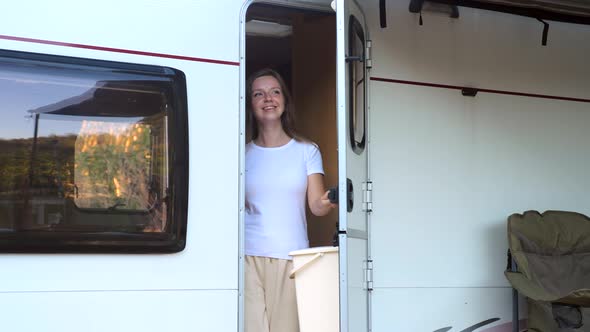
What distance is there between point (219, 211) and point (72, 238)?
59 cm

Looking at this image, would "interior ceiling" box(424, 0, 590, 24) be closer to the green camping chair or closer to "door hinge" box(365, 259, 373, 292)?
the green camping chair

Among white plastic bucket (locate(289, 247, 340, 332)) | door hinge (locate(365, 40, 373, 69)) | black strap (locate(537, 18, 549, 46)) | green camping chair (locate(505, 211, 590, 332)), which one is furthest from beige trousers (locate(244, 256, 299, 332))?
black strap (locate(537, 18, 549, 46))

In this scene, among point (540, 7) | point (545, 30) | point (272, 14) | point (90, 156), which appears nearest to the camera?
point (90, 156)

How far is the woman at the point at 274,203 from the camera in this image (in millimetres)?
3676

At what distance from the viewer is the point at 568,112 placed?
4.47 meters

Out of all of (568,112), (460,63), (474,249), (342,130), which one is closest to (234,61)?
(342,130)

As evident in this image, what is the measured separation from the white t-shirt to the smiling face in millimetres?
146

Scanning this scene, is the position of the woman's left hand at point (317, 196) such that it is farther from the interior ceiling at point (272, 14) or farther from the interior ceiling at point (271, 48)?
the interior ceiling at point (271, 48)

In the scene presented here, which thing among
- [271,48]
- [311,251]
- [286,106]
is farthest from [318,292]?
[271,48]

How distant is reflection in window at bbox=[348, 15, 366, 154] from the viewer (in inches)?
140

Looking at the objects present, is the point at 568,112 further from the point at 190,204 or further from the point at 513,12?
the point at 190,204

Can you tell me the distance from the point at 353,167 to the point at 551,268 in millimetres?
1355

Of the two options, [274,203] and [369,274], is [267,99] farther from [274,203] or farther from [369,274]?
[369,274]

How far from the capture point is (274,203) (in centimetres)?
371
